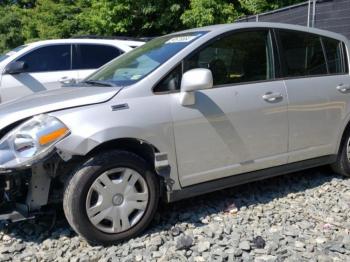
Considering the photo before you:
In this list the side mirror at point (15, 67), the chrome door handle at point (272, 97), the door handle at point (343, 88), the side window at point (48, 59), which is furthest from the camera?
the side window at point (48, 59)

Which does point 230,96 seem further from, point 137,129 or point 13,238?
point 13,238

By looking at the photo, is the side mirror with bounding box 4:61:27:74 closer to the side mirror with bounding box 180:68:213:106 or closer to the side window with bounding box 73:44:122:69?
the side window with bounding box 73:44:122:69

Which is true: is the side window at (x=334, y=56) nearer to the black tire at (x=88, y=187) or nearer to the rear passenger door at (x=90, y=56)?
the black tire at (x=88, y=187)

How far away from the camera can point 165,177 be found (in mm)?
3701

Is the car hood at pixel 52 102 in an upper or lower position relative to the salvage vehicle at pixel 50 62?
upper

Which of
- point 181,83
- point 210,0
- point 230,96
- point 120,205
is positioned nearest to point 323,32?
point 230,96

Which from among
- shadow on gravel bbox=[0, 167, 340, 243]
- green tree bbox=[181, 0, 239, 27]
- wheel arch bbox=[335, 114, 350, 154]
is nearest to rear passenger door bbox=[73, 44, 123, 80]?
shadow on gravel bbox=[0, 167, 340, 243]

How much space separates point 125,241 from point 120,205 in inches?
11.7

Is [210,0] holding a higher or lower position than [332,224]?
higher

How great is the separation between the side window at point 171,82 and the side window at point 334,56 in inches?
73.7

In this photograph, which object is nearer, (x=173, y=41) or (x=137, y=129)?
(x=137, y=129)

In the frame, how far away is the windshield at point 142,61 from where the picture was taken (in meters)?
3.87

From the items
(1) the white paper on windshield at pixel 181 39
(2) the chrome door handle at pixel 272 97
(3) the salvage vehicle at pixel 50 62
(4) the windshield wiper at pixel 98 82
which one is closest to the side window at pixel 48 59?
(3) the salvage vehicle at pixel 50 62

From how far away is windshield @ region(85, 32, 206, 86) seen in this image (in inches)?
152
